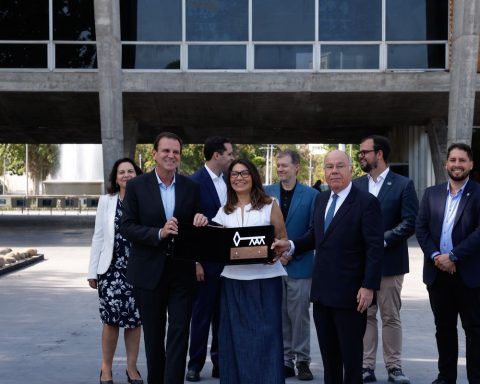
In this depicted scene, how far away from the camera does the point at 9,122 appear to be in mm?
27219

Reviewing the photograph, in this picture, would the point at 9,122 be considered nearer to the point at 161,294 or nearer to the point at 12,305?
the point at 12,305

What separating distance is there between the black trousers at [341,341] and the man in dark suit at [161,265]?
3.22 ft

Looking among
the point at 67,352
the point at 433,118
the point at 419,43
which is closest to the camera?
the point at 67,352

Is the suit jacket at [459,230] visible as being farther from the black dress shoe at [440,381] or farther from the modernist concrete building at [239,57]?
the modernist concrete building at [239,57]

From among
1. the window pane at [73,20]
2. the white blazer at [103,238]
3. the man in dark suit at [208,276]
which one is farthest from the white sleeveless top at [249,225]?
the window pane at [73,20]

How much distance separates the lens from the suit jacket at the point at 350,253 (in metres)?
5.24

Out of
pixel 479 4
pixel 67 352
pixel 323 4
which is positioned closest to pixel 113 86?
pixel 323 4

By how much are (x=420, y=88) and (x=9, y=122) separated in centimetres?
1455

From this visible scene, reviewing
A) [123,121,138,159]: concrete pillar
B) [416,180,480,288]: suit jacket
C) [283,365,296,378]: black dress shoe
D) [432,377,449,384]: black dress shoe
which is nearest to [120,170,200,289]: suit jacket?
[283,365,296,378]: black dress shoe

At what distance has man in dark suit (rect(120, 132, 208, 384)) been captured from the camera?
5.31 m

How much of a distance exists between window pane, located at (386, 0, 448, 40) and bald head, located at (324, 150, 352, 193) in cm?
1848

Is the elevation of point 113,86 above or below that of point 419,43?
below

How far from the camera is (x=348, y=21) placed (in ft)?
75.7

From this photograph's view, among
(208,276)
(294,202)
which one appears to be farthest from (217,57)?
(208,276)
